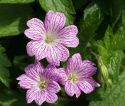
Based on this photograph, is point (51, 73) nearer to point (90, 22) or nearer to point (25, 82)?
point (25, 82)

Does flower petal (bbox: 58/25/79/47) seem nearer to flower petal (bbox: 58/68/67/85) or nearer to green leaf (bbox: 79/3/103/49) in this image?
flower petal (bbox: 58/68/67/85)

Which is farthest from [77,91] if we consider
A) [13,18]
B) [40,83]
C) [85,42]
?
[13,18]

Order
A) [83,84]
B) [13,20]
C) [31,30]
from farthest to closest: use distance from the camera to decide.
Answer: [13,20] < [83,84] < [31,30]

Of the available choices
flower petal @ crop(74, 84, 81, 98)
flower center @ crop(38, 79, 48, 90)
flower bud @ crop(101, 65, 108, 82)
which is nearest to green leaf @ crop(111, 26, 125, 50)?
flower bud @ crop(101, 65, 108, 82)

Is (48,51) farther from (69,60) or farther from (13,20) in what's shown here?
(13,20)

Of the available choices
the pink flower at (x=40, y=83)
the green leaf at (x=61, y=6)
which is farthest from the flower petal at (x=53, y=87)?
the green leaf at (x=61, y=6)

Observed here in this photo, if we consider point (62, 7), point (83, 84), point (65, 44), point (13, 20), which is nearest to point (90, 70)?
point (83, 84)

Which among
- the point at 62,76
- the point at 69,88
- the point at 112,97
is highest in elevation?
the point at 62,76

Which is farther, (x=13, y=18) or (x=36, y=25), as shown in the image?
(x=13, y=18)
